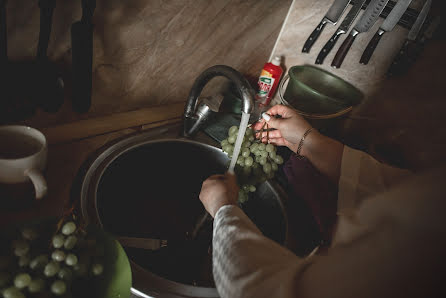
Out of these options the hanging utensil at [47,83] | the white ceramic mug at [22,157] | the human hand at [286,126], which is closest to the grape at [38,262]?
the white ceramic mug at [22,157]

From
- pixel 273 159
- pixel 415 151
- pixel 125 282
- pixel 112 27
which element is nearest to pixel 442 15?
pixel 415 151

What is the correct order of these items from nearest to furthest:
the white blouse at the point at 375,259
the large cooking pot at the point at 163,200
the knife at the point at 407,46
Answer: the white blouse at the point at 375,259 → the large cooking pot at the point at 163,200 → the knife at the point at 407,46

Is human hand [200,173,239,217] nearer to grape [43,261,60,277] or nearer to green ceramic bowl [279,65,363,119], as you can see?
grape [43,261,60,277]

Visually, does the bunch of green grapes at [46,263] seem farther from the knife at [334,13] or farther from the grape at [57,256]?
the knife at [334,13]

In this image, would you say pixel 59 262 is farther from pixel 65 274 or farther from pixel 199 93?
pixel 199 93

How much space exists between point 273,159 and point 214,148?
0.89ft

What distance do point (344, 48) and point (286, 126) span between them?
0.47 m

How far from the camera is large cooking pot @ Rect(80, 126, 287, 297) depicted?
2.70ft

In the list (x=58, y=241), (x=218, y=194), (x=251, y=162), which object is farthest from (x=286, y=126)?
(x=58, y=241)

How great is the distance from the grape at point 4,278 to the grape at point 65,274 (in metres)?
0.07

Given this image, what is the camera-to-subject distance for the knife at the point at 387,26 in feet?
3.25

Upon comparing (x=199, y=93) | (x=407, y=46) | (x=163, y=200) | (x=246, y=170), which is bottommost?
(x=163, y=200)

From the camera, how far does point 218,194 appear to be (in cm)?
70

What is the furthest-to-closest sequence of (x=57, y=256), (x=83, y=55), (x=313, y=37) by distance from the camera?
(x=313, y=37) → (x=83, y=55) → (x=57, y=256)
